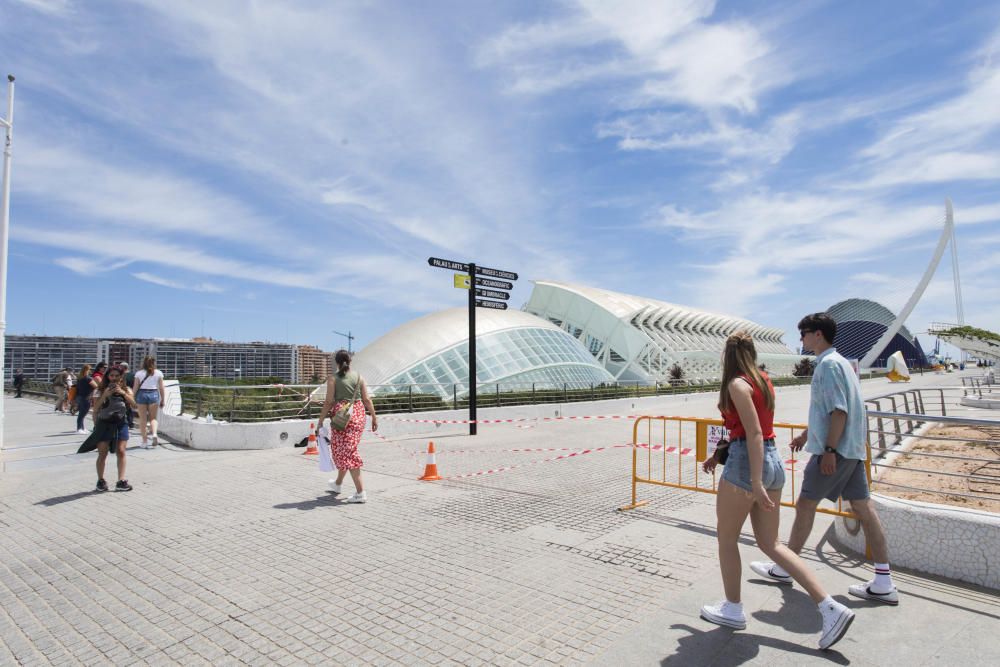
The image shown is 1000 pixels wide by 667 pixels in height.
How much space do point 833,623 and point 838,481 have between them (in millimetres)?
1010

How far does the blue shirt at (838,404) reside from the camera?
366 centimetres

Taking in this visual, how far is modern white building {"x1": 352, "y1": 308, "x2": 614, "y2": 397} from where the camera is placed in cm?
2516

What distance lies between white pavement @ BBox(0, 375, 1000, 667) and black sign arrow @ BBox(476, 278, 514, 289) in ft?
24.9

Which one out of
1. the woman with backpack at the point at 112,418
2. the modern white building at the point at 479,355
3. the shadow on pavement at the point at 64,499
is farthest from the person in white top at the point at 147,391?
the modern white building at the point at 479,355

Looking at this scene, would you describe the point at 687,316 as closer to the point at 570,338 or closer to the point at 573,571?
the point at 570,338

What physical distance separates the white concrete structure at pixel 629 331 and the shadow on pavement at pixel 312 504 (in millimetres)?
44151

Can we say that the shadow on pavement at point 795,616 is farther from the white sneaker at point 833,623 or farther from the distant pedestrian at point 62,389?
the distant pedestrian at point 62,389

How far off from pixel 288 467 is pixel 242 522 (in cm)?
338

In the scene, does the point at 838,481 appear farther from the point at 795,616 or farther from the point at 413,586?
the point at 413,586

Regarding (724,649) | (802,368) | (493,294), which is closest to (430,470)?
(724,649)

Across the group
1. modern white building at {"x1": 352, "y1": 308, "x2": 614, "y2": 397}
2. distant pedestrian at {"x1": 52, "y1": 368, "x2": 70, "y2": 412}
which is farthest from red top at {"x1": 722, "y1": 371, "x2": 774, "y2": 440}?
distant pedestrian at {"x1": 52, "y1": 368, "x2": 70, "y2": 412}

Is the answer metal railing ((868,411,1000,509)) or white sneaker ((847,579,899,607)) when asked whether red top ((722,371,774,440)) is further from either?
metal railing ((868,411,1000,509))

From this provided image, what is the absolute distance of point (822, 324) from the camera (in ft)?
12.7

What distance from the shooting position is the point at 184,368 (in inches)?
3332
